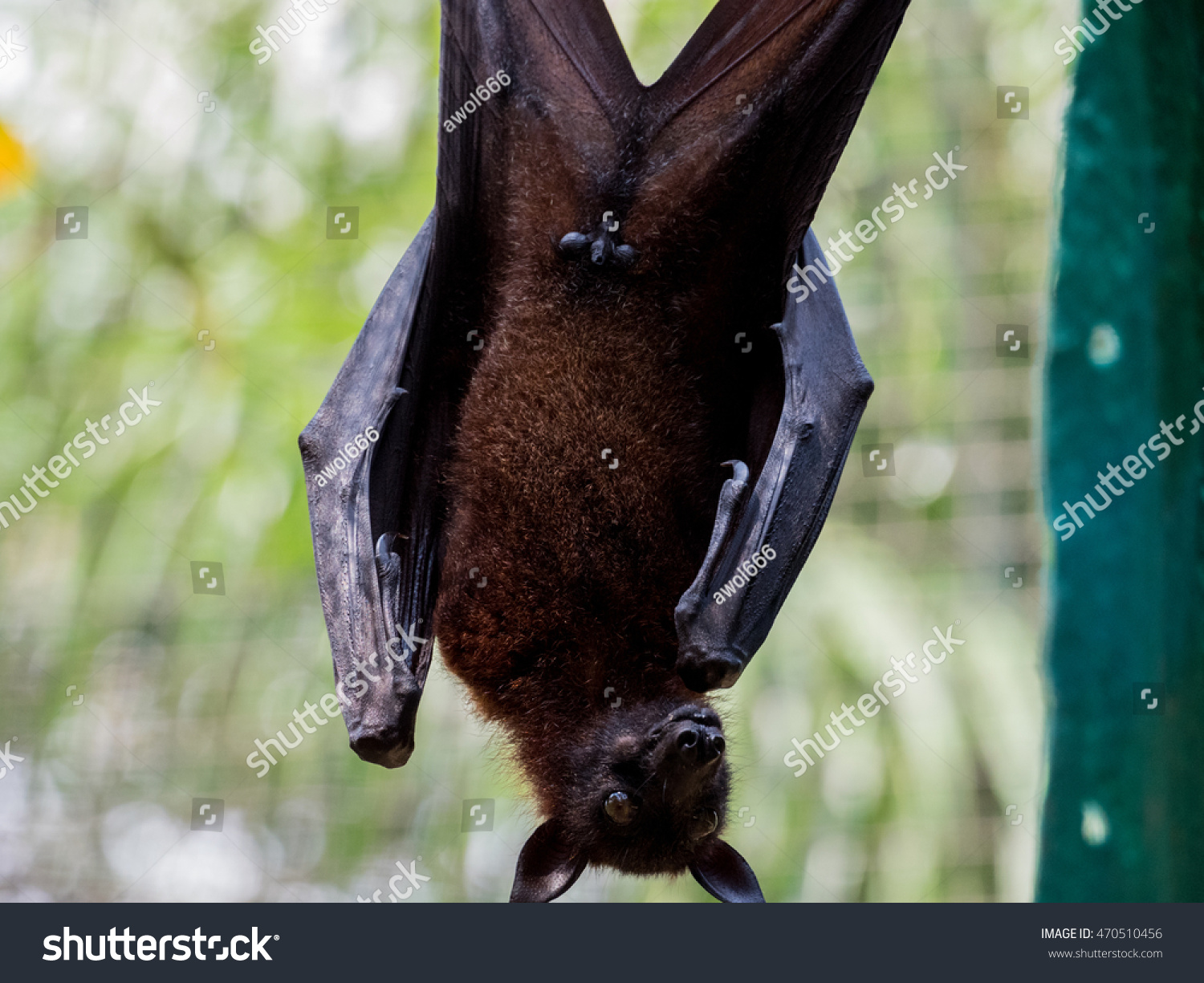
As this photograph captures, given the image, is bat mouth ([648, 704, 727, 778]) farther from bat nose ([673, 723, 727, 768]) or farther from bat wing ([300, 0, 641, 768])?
bat wing ([300, 0, 641, 768])

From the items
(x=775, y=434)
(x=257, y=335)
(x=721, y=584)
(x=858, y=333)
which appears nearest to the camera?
(x=721, y=584)

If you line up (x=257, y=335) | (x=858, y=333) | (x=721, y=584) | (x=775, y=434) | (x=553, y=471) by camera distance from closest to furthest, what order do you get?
(x=721, y=584), (x=775, y=434), (x=553, y=471), (x=257, y=335), (x=858, y=333)

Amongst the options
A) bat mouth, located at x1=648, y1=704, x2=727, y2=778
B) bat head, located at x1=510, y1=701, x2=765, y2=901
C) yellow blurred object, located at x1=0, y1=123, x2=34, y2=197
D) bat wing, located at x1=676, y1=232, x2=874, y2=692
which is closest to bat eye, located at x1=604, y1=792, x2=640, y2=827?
bat head, located at x1=510, y1=701, x2=765, y2=901

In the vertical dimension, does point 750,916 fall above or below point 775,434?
below

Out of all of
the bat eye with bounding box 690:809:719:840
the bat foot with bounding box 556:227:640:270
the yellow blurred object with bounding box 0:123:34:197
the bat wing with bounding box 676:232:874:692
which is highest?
the yellow blurred object with bounding box 0:123:34:197

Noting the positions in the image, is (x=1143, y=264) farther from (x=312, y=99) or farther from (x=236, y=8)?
(x=236, y=8)

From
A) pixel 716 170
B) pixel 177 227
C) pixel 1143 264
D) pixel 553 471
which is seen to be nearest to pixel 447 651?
pixel 553 471
